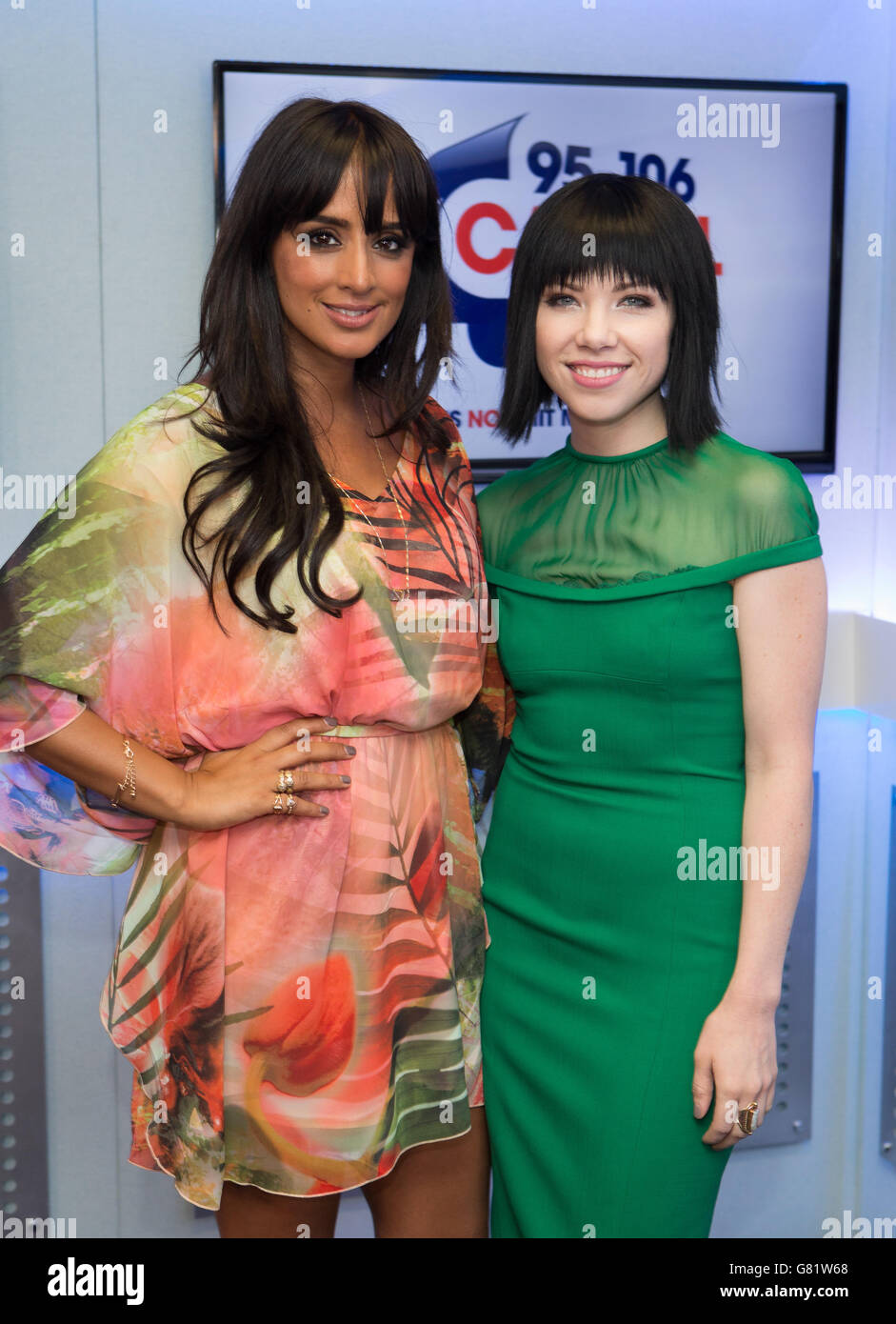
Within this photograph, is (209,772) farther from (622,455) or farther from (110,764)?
(622,455)

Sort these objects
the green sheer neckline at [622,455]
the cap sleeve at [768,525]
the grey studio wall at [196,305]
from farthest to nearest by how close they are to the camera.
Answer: the grey studio wall at [196,305], the green sheer neckline at [622,455], the cap sleeve at [768,525]

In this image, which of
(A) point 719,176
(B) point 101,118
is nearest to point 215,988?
(B) point 101,118

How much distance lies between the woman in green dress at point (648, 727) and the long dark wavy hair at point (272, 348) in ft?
0.68

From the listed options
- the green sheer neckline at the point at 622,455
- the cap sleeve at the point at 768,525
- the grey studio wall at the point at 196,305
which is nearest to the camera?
the cap sleeve at the point at 768,525

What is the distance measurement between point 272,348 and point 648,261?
1.50ft

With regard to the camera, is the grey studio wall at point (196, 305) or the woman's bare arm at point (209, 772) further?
the grey studio wall at point (196, 305)

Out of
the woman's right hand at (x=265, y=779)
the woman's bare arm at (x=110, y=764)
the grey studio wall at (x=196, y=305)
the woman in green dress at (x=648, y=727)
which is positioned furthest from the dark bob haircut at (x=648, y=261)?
the grey studio wall at (x=196, y=305)

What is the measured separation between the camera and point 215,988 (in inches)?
62.4

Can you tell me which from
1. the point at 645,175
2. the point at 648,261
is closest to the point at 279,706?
the point at 648,261

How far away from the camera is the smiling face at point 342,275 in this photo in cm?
154

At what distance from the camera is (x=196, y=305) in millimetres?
2240

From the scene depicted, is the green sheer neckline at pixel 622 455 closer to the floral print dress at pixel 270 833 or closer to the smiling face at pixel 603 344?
the smiling face at pixel 603 344

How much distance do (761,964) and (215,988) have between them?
65cm

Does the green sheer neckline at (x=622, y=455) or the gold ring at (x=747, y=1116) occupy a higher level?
the green sheer neckline at (x=622, y=455)
